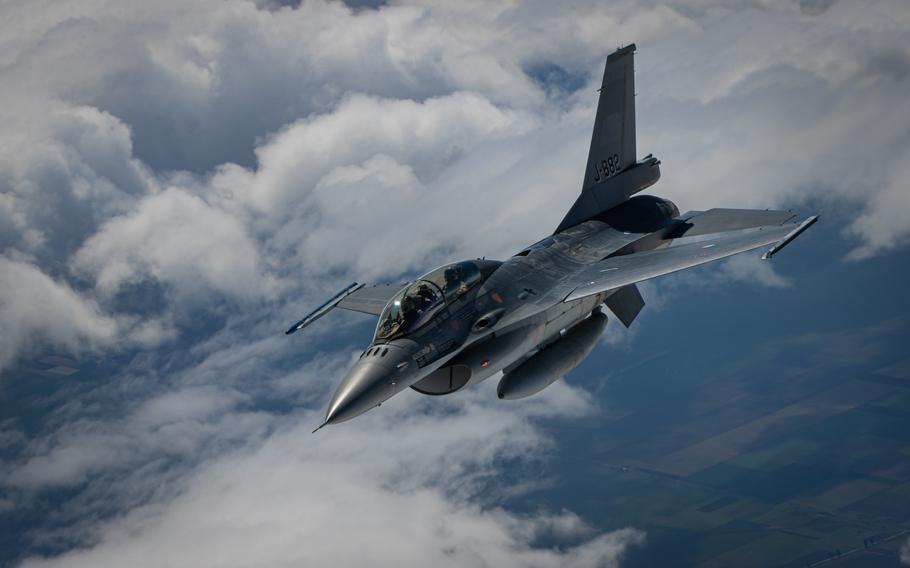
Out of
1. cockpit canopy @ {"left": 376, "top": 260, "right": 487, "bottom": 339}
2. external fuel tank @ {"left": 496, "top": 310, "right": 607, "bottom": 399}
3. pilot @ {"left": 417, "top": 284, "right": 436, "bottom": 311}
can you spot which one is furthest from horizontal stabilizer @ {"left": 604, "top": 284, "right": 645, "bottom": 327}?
pilot @ {"left": 417, "top": 284, "right": 436, "bottom": 311}

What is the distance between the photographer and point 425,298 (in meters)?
19.5

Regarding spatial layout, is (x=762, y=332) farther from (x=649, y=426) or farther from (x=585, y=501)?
(x=585, y=501)

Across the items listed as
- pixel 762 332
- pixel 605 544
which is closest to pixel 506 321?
pixel 605 544

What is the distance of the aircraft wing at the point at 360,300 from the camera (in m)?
23.9

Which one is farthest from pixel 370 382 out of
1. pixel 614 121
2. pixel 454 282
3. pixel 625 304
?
pixel 614 121

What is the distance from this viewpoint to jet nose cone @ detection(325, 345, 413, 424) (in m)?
17.1

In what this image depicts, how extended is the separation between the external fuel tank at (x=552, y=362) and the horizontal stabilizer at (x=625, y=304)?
5.20 ft

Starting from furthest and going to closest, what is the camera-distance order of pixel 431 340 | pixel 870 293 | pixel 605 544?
pixel 870 293
pixel 605 544
pixel 431 340

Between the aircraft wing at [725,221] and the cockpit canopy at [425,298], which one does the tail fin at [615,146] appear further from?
the cockpit canopy at [425,298]

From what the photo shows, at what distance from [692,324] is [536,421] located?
119ft

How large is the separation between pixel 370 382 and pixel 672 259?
9699mm

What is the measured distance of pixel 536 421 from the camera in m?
120

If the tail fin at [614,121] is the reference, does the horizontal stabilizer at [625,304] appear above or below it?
below

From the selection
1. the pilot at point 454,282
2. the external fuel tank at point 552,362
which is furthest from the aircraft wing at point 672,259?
the pilot at point 454,282
